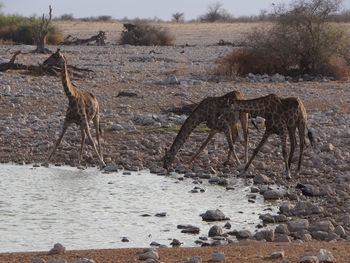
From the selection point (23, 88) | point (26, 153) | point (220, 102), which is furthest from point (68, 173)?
point (23, 88)

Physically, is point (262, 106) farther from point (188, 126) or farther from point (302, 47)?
point (302, 47)

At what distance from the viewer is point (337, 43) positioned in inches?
972

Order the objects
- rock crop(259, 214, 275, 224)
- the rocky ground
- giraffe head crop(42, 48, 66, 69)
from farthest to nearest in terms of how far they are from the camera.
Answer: giraffe head crop(42, 48, 66, 69) → the rocky ground → rock crop(259, 214, 275, 224)

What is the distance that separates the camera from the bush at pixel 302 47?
2425cm

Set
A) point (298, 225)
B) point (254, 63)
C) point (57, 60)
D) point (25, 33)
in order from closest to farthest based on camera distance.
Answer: point (298, 225), point (57, 60), point (254, 63), point (25, 33)

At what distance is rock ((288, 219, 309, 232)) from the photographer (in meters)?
7.91

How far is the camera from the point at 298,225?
26.1ft

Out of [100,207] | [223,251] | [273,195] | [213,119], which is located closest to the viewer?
[223,251]

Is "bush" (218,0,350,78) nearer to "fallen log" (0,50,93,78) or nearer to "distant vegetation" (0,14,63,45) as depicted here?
"fallen log" (0,50,93,78)

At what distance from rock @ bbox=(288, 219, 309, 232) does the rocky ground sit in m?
0.01

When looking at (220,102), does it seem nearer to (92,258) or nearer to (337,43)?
(92,258)

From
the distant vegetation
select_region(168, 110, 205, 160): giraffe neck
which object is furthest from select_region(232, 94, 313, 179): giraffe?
the distant vegetation

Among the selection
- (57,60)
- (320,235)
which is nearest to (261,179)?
(320,235)

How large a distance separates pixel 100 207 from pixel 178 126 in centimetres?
565
